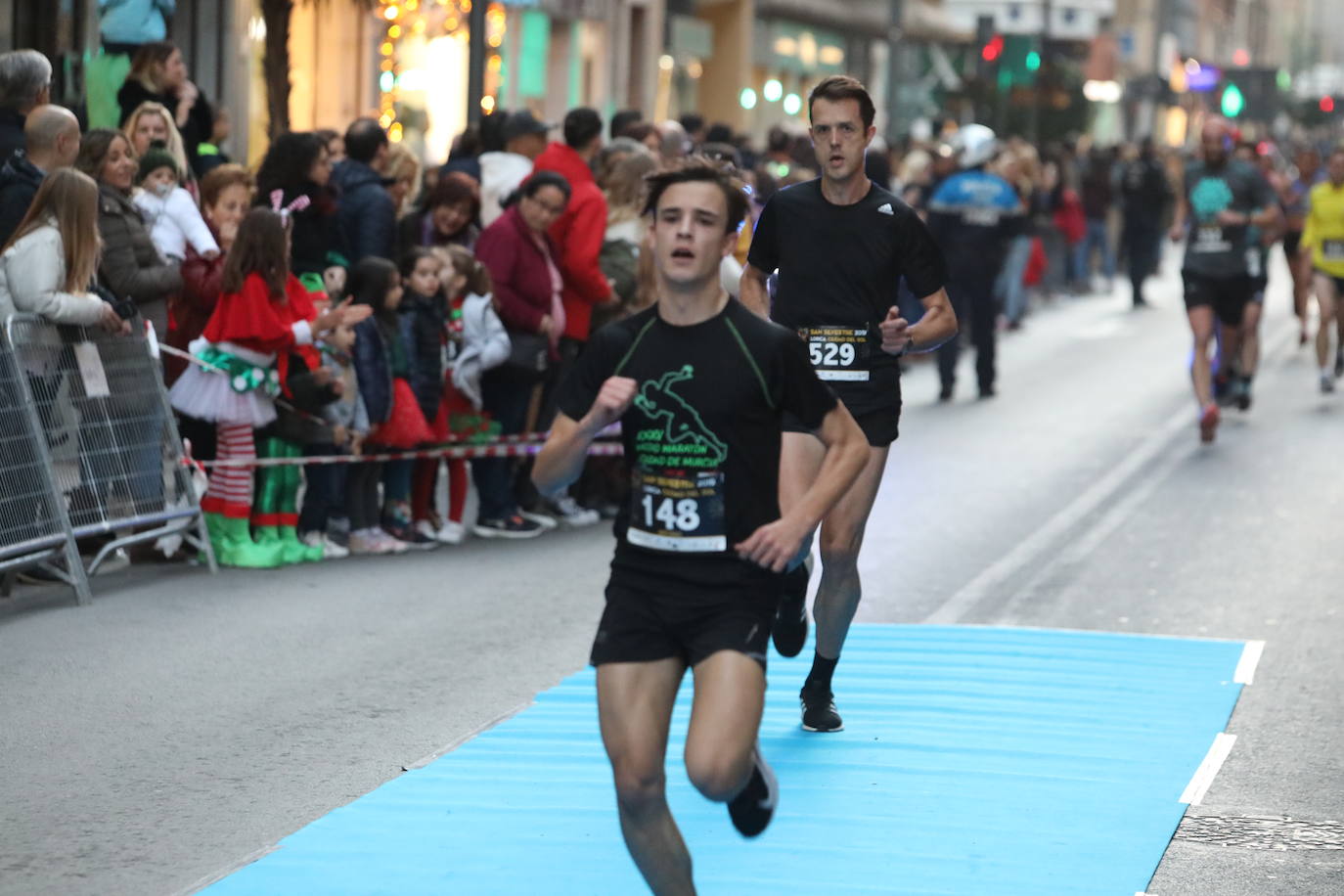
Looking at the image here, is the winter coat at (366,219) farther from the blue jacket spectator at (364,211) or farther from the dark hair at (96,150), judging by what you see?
the dark hair at (96,150)

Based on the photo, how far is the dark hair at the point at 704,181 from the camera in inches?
213

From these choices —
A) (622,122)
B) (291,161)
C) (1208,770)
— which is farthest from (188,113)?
(1208,770)

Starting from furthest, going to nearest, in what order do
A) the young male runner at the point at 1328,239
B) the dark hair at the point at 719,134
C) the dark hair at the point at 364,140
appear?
the young male runner at the point at 1328,239 < the dark hair at the point at 719,134 < the dark hair at the point at 364,140

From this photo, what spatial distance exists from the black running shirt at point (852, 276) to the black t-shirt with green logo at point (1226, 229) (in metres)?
9.23

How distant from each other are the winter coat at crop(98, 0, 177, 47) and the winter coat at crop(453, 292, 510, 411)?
311 cm

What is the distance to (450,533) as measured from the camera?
1217 cm

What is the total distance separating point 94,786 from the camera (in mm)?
7117

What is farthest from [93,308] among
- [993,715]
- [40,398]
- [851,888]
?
[851,888]

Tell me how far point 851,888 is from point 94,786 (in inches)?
94.8

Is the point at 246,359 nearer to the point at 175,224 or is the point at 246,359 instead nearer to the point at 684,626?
the point at 175,224

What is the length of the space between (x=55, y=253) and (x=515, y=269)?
2.90 m

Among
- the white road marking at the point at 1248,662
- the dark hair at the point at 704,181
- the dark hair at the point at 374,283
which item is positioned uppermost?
the dark hair at the point at 704,181

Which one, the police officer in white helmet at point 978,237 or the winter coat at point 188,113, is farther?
the police officer in white helmet at point 978,237

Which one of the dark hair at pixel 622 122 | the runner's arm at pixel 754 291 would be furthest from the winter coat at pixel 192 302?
the dark hair at pixel 622 122
